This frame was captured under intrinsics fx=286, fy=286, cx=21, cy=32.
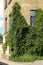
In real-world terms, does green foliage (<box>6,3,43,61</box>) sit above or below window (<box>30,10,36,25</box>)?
below

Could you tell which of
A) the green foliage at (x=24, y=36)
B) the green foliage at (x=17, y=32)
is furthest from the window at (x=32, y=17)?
the green foliage at (x=17, y=32)

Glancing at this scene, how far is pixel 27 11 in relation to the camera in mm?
32719

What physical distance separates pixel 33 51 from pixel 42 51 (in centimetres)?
98

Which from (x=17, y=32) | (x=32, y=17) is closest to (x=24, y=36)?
(x=17, y=32)

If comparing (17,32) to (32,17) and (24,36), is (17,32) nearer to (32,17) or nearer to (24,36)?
(24,36)

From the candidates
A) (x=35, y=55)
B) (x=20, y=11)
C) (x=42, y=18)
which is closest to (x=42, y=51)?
(x=35, y=55)

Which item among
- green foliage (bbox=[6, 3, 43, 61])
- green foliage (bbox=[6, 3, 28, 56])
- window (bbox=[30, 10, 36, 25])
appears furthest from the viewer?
window (bbox=[30, 10, 36, 25])

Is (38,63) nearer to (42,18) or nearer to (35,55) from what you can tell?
(35,55)

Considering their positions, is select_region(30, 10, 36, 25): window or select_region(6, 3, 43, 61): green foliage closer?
select_region(6, 3, 43, 61): green foliage

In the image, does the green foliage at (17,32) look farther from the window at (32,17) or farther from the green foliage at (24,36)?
the window at (32,17)

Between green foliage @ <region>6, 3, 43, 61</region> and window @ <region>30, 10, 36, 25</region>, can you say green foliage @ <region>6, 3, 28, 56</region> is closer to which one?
green foliage @ <region>6, 3, 43, 61</region>

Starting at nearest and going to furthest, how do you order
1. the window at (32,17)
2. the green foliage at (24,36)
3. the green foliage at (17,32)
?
the green foliage at (24,36)
the green foliage at (17,32)
the window at (32,17)

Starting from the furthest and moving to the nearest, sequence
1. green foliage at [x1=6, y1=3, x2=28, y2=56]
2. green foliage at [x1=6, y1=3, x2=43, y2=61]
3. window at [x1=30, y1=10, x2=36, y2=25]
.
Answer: window at [x1=30, y1=10, x2=36, y2=25], green foliage at [x1=6, y1=3, x2=28, y2=56], green foliage at [x1=6, y1=3, x2=43, y2=61]

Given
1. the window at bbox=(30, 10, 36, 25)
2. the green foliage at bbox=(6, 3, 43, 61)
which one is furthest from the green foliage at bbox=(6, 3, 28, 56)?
the window at bbox=(30, 10, 36, 25)
